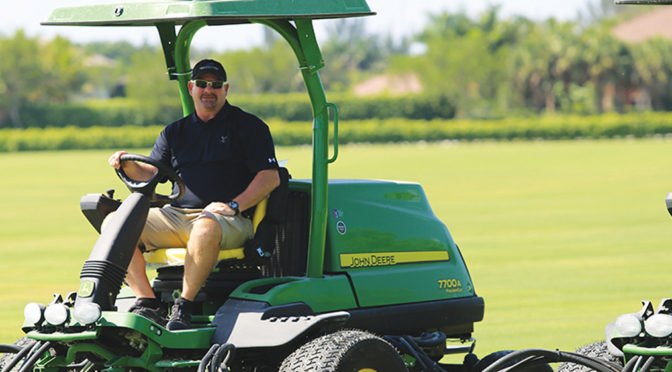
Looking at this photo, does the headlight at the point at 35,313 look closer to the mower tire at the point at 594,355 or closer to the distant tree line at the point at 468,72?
the mower tire at the point at 594,355

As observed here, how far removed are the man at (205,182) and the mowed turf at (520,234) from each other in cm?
101

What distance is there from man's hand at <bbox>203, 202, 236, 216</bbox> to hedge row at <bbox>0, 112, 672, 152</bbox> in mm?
59152

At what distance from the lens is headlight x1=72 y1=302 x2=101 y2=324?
4.83 m

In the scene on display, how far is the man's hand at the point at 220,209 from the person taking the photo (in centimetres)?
550

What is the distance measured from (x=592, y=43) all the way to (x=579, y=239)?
225ft

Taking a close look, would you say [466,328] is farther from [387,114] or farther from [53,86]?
[53,86]

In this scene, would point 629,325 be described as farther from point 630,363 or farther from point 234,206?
point 234,206

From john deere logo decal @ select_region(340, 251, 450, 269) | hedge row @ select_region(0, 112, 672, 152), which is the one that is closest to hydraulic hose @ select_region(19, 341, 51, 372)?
john deere logo decal @ select_region(340, 251, 450, 269)

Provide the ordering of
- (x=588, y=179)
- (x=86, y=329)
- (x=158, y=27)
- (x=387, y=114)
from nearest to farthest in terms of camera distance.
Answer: (x=86, y=329) < (x=158, y=27) < (x=588, y=179) < (x=387, y=114)

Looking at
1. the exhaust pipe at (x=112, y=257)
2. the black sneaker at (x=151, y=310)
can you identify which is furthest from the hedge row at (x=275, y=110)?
the exhaust pipe at (x=112, y=257)

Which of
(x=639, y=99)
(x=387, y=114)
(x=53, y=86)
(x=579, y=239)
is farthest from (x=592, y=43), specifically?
(x=579, y=239)

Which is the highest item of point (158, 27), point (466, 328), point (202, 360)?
point (158, 27)

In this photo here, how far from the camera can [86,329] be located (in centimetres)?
490

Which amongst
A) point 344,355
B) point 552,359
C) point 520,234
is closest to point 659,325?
point 552,359
